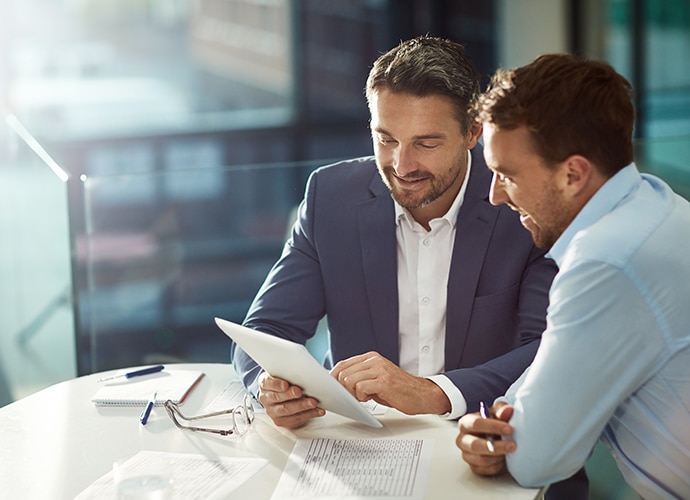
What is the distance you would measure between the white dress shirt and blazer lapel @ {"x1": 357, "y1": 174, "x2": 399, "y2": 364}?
24mm

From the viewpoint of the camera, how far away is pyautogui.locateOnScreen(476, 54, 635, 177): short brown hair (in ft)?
5.13

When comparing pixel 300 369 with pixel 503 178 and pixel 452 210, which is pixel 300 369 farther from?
pixel 452 210

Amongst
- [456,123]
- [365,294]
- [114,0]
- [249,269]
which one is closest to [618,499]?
[365,294]

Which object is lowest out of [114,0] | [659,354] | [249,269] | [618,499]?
[618,499]

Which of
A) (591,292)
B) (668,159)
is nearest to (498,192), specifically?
(591,292)

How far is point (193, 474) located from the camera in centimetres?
161

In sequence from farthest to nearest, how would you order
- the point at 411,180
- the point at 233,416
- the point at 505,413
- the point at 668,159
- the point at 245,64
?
the point at 245,64, the point at 668,159, the point at 411,180, the point at 233,416, the point at 505,413

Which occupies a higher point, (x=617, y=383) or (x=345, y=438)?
(x=617, y=383)

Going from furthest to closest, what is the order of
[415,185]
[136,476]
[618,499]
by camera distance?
[618,499]
[415,185]
[136,476]

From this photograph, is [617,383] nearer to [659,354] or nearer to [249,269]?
[659,354]

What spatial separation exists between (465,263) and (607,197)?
2.00 ft

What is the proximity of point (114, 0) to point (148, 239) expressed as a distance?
2121mm

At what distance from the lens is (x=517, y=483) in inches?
61.2

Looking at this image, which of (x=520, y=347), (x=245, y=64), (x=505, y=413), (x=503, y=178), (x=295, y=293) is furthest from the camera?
(x=245, y=64)
